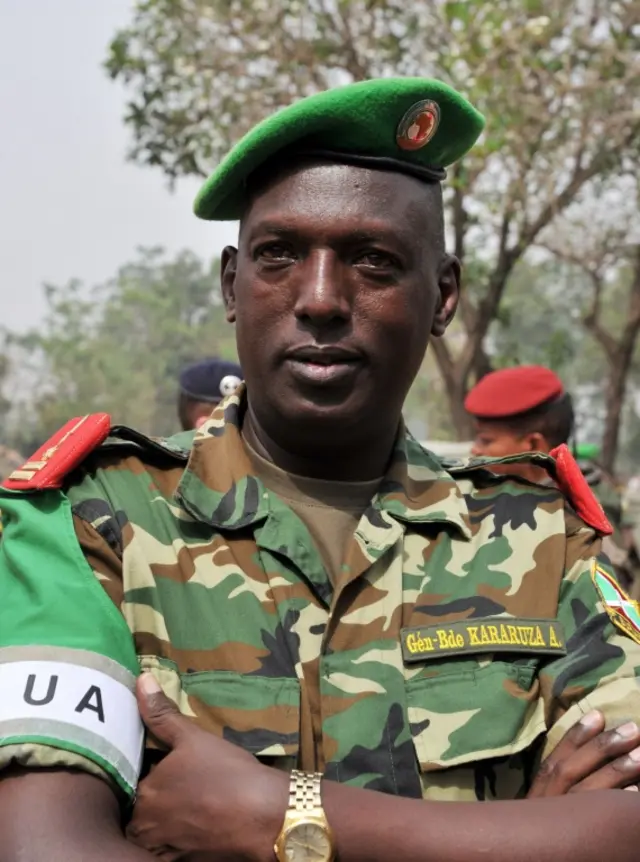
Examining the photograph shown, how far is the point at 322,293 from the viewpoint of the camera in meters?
1.89

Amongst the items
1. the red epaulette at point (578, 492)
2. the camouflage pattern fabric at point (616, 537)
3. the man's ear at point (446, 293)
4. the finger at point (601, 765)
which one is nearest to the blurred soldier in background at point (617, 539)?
the camouflage pattern fabric at point (616, 537)

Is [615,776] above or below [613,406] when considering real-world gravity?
above

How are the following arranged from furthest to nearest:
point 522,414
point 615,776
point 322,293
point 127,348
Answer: point 127,348
point 522,414
point 322,293
point 615,776

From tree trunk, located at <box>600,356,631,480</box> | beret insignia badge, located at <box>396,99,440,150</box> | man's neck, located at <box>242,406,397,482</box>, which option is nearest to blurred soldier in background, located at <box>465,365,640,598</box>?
man's neck, located at <box>242,406,397,482</box>

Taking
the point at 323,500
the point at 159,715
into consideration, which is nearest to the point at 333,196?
the point at 323,500

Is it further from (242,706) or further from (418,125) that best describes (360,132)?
(242,706)

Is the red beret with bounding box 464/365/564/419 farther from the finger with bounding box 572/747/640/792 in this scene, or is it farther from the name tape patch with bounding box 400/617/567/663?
the finger with bounding box 572/747/640/792

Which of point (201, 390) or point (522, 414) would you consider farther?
point (201, 390)

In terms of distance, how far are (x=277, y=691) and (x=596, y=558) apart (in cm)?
66

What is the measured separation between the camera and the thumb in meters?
1.69

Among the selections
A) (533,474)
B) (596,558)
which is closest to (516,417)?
(533,474)

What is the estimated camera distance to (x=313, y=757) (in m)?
1.80

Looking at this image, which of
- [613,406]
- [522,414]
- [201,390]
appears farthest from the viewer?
[613,406]

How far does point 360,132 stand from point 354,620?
2.74 ft
